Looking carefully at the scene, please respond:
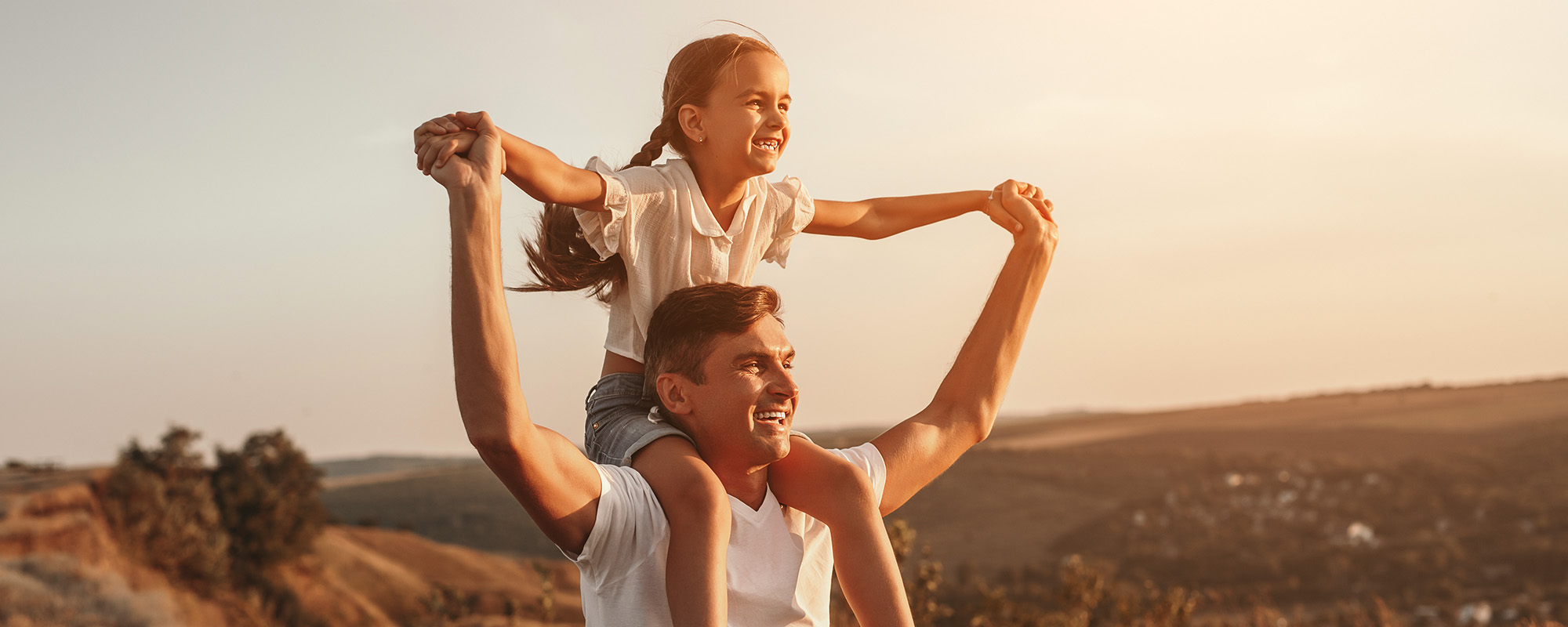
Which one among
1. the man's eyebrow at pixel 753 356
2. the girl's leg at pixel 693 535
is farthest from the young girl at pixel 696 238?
the man's eyebrow at pixel 753 356

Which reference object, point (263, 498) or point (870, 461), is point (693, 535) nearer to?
point (870, 461)

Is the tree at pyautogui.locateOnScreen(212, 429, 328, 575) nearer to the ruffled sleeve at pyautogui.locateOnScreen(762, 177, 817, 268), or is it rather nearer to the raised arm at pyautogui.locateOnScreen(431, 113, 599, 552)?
the ruffled sleeve at pyautogui.locateOnScreen(762, 177, 817, 268)

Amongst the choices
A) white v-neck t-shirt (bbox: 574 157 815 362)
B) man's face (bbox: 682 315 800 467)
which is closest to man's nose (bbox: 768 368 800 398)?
man's face (bbox: 682 315 800 467)

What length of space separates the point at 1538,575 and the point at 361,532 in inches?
901

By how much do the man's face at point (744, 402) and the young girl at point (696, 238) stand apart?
0.31 feet

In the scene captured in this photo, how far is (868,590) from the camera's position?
9.66ft

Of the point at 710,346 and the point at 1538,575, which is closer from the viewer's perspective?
the point at 710,346

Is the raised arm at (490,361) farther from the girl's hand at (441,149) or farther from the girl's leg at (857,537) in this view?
the girl's leg at (857,537)

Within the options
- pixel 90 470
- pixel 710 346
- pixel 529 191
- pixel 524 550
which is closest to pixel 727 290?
pixel 710 346

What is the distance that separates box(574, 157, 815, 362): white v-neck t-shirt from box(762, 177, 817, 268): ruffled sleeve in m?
0.03

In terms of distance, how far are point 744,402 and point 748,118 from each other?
922 millimetres

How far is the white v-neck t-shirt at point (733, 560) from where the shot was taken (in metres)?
2.76

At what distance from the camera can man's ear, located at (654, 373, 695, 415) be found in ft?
10.00

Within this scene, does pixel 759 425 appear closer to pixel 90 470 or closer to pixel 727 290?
pixel 727 290
